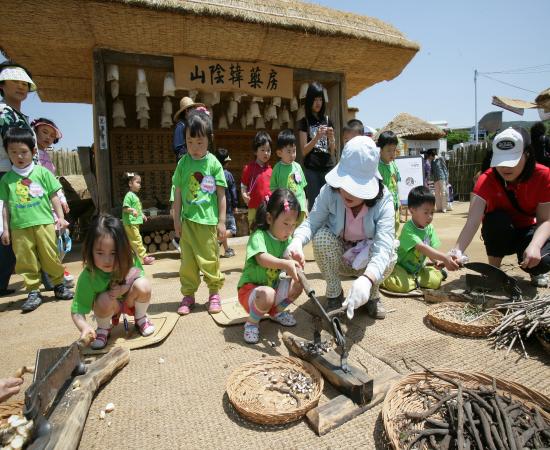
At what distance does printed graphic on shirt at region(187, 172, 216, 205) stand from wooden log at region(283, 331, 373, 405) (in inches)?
55.0

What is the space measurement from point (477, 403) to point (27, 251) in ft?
11.8

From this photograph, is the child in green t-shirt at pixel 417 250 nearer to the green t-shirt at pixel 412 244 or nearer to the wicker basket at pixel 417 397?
the green t-shirt at pixel 412 244

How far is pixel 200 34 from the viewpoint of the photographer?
16.8 feet

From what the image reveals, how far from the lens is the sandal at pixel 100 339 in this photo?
2268mm

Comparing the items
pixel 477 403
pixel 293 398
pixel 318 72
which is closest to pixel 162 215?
pixel 318 72

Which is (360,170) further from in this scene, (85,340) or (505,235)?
(85,340)

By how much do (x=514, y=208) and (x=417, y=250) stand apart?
90 cm

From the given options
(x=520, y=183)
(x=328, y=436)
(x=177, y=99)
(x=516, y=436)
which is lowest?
(x=328, y=436)

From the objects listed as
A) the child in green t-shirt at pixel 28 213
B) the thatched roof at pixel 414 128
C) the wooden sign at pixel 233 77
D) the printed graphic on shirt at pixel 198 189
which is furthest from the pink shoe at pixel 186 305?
the thatched roof at pixel 414 128

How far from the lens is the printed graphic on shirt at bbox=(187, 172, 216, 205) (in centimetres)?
284

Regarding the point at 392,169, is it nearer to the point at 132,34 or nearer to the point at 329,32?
the point at 329,32

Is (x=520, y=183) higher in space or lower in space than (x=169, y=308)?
higher

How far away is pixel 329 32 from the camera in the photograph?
5.53 metres

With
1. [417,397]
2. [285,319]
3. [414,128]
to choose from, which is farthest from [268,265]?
[414,128]
